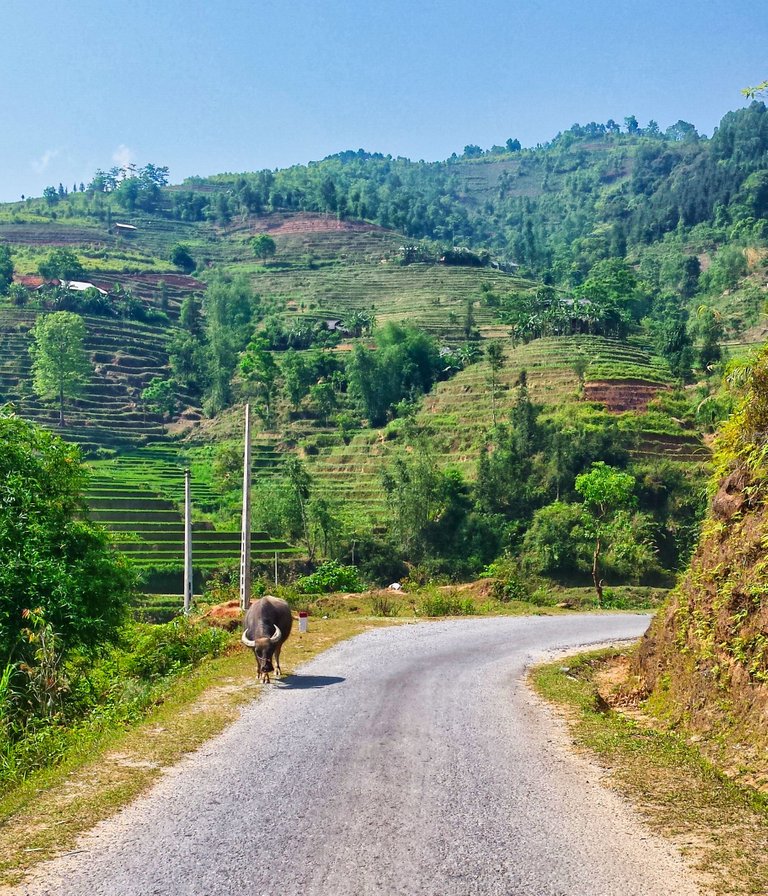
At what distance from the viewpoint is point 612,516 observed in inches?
2475

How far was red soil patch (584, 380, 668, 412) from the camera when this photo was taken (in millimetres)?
77312

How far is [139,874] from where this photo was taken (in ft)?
22.8

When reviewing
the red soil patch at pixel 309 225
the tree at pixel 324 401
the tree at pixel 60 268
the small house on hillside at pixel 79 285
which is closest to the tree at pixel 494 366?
the tree at pixel 324 401

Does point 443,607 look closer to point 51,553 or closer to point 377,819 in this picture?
point 51,553

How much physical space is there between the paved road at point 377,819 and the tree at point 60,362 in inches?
3512

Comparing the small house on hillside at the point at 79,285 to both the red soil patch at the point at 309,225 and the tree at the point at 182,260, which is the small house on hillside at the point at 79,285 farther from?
the red soil patch at the point at 309,225

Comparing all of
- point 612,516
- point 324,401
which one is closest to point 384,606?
point 612,516

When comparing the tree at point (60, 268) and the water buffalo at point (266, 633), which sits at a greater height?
the tree at point (60, 268)

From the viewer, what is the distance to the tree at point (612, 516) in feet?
183

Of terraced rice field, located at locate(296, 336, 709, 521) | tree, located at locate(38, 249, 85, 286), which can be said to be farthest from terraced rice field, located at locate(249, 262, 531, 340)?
tree, located at locate(38, 249, 85, 286)

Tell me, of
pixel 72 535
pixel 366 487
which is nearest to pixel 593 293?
pixel 366 487

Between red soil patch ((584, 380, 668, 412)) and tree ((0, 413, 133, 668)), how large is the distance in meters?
62.5

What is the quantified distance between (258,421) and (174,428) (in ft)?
35.4

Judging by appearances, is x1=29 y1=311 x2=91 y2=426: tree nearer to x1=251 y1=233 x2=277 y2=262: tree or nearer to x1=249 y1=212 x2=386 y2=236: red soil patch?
x1=251 y1=233 x2=277 y2=262: tree
